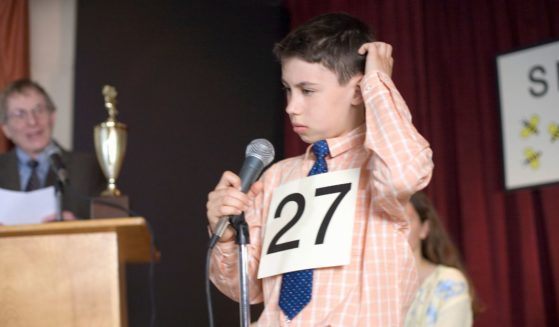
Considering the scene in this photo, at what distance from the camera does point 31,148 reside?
12.0ft

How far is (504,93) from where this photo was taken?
3748mm

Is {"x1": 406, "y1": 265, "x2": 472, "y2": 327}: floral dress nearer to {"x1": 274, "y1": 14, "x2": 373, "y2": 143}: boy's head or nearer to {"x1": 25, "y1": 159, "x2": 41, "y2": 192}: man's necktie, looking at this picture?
{"x1": 274, "y1": 14, "x2": 373, "y2": 143}: boy's head

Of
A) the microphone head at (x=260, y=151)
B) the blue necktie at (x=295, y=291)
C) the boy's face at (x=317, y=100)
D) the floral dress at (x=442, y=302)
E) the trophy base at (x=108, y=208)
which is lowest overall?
the floral dress at (x=442, y=302)

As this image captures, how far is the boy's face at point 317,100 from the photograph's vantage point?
1.85m

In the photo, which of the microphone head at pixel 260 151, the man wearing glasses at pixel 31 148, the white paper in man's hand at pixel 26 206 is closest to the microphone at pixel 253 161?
the microphone head at pixel 260 151

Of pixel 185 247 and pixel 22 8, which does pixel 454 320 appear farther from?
pixel 22 8

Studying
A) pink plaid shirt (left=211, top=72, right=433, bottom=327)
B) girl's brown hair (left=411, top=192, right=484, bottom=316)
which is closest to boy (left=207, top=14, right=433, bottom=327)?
pink plaid shirt (left=211, top=72, right=433, bottom=327)

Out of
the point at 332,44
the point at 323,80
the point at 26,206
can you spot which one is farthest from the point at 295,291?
the point at 26,206

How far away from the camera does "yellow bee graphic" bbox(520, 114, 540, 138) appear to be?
3612 mm

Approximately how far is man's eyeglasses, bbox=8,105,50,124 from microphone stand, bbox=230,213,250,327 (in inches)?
90.0

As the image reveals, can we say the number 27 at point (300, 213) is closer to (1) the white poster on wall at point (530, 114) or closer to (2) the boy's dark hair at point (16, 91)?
(1) the white poster on wall at point (530, 114)

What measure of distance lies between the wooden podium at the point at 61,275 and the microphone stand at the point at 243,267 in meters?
0.58

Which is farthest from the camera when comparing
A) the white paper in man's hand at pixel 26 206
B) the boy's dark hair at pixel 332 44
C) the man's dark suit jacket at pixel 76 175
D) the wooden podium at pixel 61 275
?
the man's dark suit jacket at pixel 76 175

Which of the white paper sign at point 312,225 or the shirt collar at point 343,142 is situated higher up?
the shirt collar at point 343,142
